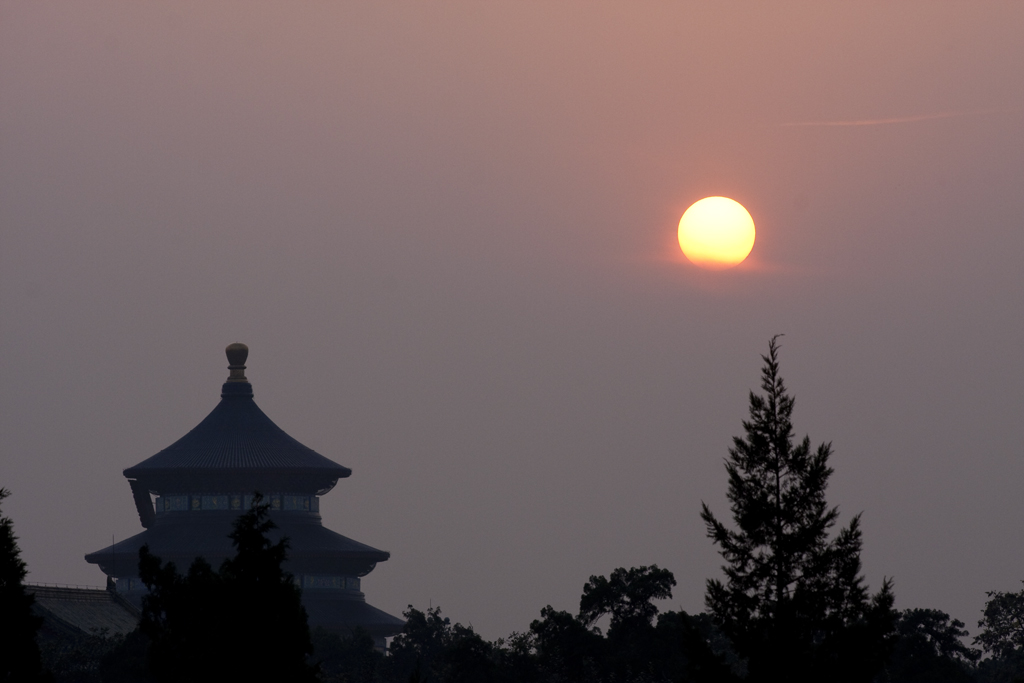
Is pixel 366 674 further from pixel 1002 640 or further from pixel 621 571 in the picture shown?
pixel 1002 640

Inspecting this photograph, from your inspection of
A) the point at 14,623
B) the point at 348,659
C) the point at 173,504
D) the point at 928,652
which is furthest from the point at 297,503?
the point at 14,623

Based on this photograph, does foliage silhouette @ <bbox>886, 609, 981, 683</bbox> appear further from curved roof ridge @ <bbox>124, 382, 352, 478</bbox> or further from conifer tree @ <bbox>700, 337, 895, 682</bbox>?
curved roof ridge @ <bbox>124, 382, 352, 478</bbox>

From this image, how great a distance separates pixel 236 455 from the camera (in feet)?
436

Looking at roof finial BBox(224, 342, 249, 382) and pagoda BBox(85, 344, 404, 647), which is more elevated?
roof finial BBox(224, 342, 249, 382)

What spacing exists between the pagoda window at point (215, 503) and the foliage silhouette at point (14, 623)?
3428 inches

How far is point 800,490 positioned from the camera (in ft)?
126

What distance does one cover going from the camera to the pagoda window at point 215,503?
13262 cm

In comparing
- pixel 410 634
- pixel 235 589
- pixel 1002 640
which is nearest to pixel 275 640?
pixel 235 589

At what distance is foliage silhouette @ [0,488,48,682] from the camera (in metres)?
44.7

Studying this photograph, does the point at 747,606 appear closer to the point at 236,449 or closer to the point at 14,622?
the point at 14,622

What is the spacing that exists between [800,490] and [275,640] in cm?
1228

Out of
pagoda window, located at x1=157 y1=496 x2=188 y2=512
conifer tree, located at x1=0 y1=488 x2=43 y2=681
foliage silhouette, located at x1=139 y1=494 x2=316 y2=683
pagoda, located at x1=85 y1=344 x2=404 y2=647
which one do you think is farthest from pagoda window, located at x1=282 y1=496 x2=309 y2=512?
foliage silhouette, located at x1=139 y1=494 x2=316 y2=683

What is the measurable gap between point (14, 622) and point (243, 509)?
88.5 m

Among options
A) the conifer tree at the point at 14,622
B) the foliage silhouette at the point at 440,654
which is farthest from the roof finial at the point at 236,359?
the conifer tree at the point at 14,622
